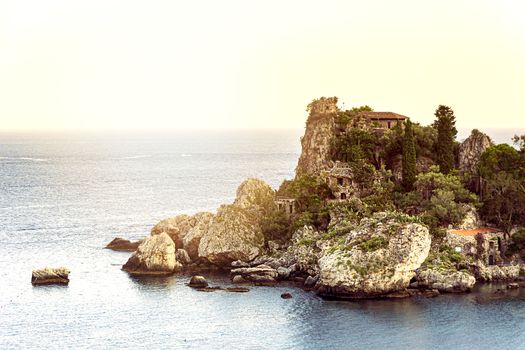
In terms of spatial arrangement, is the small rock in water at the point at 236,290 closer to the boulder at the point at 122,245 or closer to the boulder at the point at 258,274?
the boulder at the point at 258,274

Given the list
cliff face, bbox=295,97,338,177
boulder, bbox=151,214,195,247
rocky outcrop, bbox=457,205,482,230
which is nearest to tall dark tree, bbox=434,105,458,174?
rocky outcrop, bbox=457,205,482,230

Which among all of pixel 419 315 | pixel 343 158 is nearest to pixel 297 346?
pixel 419 315

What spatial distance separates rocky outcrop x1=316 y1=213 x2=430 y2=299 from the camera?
81.5 m

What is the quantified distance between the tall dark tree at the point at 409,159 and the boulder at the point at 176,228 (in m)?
27.2

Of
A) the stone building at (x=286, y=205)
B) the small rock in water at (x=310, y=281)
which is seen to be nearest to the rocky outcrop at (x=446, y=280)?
the small rock in water at (x=310, y=281)

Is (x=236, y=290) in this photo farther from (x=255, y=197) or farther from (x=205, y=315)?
(x=255, y=197)

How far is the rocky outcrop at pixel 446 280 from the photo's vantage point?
8394 cm

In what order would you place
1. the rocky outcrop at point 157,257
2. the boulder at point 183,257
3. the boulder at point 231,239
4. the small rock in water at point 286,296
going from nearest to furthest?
the small rock in water at point 286,296, the rocky outcrop at point 157,257, the boulder at point 231,239, the boulder at point 183,257

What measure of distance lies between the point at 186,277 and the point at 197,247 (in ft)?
22.6

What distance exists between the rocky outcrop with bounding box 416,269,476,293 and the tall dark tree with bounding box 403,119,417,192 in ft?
64.2

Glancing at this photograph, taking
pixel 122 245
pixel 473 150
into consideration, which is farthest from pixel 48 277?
pixel 473 150

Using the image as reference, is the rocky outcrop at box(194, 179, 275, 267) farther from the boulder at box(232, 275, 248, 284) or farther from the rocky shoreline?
the boulder at box(232, 275, 248, 284)

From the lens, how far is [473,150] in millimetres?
106750

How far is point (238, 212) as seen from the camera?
324 ft
